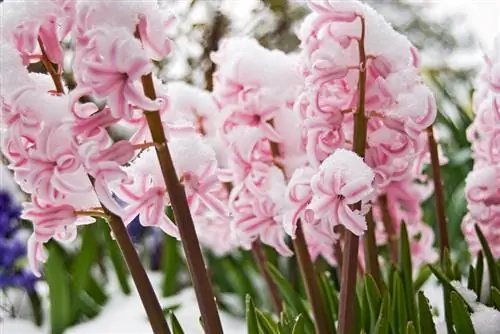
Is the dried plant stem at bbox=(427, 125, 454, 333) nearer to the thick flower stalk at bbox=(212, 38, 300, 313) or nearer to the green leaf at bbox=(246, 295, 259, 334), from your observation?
the thick flower stalk at bbox=(212, 38, 300, 313)

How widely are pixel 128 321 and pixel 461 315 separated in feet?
2.36

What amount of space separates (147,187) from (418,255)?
0.66 meters

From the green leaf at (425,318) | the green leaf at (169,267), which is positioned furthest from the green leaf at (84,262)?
the green leaf at (425,318)

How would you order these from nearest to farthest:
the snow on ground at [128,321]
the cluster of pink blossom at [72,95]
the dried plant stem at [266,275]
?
the cluster of pink blossom at [72,95], the dried plant stem at [266,275], the snow on ground at [128,321]

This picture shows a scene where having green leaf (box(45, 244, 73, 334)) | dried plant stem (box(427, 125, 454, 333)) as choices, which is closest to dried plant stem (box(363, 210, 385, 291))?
dried plant stem (box(427, 125, 454, 333))

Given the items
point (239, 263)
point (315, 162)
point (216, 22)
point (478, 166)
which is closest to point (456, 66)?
point (216, 22)

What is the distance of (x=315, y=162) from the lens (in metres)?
0.65

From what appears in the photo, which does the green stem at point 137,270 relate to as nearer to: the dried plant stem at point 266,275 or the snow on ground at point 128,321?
the dried plant stem at point 266,275

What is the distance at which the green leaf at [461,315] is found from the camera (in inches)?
26.1

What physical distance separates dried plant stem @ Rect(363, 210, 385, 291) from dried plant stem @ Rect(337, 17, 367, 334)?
0.14 m

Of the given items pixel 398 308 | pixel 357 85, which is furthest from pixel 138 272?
pixel 398 308

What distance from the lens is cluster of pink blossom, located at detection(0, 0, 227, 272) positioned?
489 millimetres

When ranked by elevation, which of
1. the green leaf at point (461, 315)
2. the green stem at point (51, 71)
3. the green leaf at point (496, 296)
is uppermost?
the green stem at point (51, 71)

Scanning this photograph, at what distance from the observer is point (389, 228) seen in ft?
3.35
